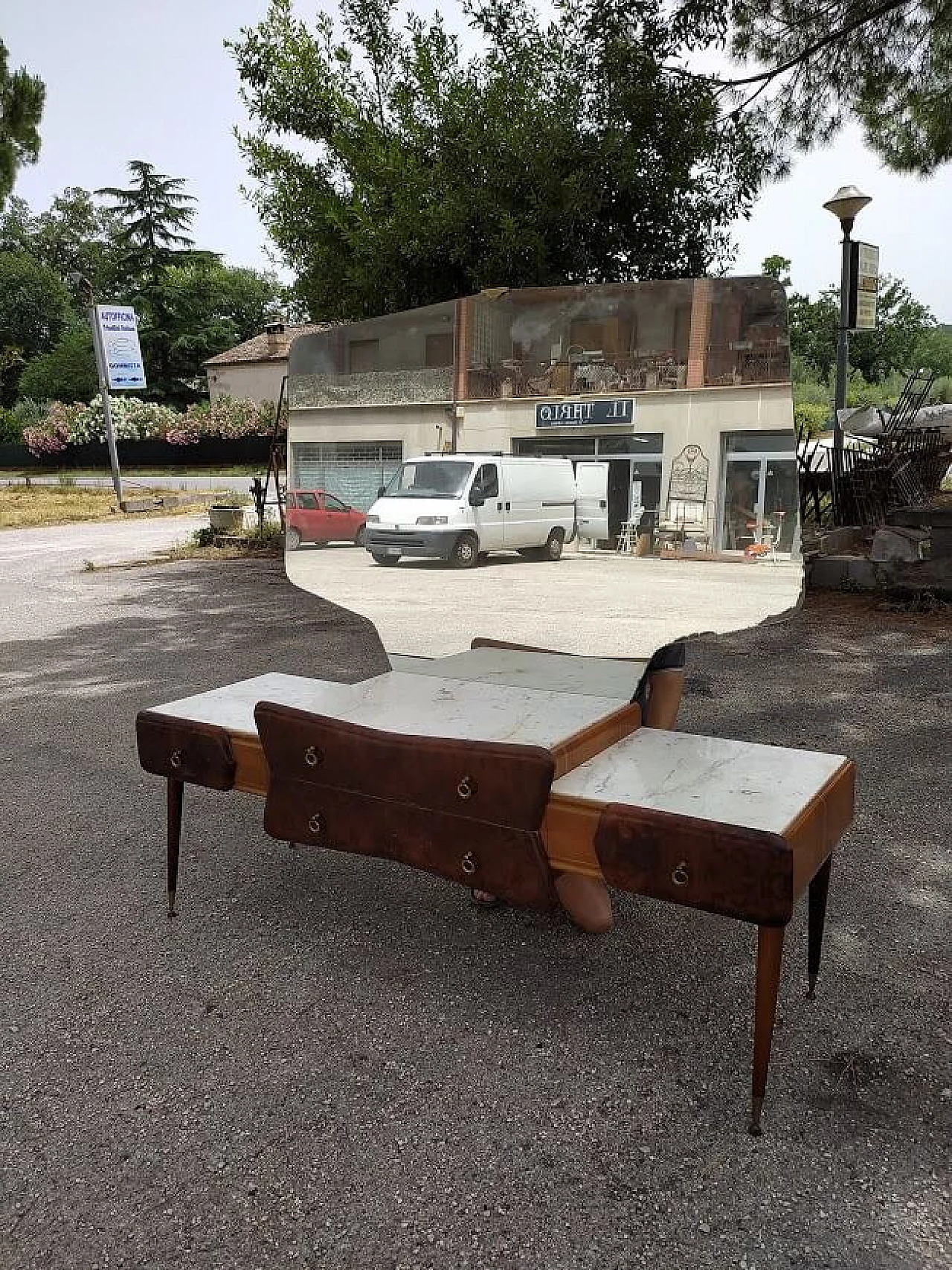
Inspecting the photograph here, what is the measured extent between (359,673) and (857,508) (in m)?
6.12

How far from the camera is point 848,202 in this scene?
8.38m

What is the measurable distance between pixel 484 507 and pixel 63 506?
70.9 feet

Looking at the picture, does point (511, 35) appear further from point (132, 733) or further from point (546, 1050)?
point (546, 1050)

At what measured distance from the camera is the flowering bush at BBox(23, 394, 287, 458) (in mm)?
33844

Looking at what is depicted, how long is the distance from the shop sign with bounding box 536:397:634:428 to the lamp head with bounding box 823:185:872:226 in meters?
7.49

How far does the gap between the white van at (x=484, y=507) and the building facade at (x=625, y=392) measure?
0.13 feet

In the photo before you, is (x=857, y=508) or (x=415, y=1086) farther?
(x=857, y=508)

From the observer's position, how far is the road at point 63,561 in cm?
859

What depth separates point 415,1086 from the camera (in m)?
2.04

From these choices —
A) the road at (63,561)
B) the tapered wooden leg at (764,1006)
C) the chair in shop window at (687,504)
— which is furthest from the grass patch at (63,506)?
A: the tapered wooden leg at (764,1006)

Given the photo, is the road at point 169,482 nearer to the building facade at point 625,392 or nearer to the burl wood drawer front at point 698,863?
the building facade at point 625,392

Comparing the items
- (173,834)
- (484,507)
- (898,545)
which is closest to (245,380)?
(898,545)

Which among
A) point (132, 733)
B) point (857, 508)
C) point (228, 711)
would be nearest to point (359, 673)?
point (132, 733)

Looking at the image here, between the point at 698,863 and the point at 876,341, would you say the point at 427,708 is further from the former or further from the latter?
the point at 876,341
